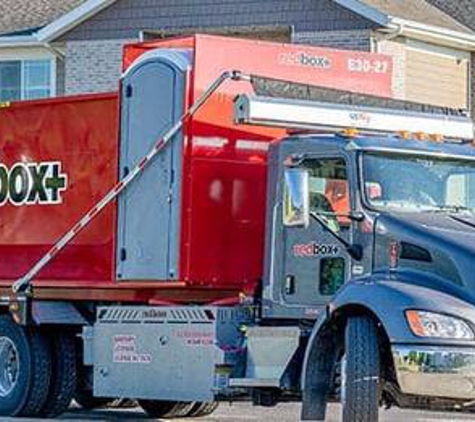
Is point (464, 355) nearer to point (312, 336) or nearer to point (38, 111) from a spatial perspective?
point (312, 336)

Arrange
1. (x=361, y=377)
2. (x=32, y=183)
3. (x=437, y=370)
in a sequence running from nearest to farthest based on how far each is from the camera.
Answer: (x=437, y=370)
(x=361, y=377)
(x=32, y=183)

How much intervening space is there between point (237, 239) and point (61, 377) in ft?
8.18

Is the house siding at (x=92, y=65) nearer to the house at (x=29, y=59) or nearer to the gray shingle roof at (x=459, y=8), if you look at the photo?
the house at (x=29, y=59)

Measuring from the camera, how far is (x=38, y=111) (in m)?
14.9

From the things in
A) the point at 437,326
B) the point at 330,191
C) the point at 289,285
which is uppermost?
the point at 330,191

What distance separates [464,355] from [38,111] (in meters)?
5.76

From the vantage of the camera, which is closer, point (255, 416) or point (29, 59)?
point (255, 416)

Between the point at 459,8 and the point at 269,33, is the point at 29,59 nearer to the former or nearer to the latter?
the point at 269,33

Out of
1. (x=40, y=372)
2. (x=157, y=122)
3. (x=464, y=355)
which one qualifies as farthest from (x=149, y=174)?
(x=464, y=355)

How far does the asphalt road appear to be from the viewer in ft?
49.2

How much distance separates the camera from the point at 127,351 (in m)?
13.6

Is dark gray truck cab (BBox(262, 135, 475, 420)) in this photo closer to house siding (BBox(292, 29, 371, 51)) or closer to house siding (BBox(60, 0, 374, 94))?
house siding (BBox(292, 29, 371, 51))

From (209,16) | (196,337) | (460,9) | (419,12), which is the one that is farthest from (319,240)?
(460,9)

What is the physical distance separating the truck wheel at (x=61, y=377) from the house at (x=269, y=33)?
13.2 metres
